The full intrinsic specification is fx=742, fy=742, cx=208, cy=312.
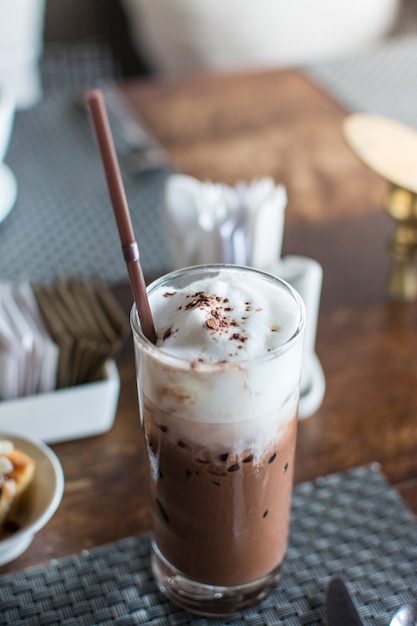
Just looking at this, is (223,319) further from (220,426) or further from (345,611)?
(345,611)

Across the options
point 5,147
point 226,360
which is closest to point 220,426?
point 226,360

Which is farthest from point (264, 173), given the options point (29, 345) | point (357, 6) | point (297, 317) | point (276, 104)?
point (357, 6)

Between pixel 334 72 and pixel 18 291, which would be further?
pixel 334 72

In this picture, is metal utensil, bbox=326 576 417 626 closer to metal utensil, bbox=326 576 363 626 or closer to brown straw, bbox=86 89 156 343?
metal utensil, bbox=326 576 363 626

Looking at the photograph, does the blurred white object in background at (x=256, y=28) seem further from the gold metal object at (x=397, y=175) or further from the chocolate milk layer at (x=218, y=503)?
the chocolate milk layer at (x=218, y=503)

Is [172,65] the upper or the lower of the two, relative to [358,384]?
lower

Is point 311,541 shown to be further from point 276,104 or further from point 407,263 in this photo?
point 276,104

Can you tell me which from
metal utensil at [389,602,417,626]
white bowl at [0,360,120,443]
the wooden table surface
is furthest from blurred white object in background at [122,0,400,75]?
metal utensil at [389,602,417,626]
